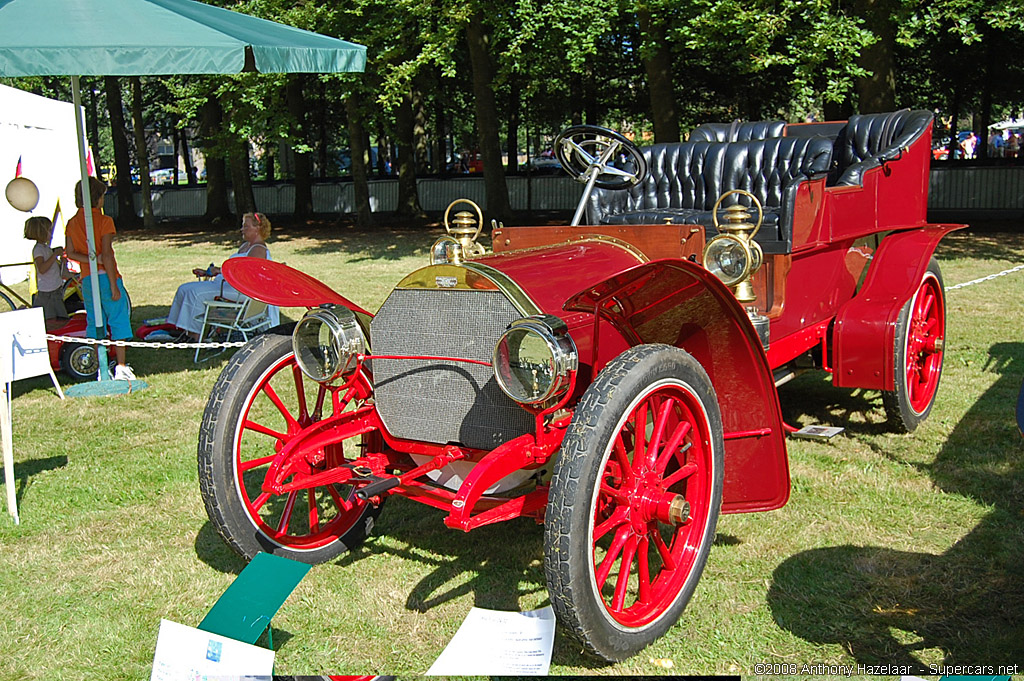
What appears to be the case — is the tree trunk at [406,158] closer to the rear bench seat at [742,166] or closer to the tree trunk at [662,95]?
the tree trunk at [662,95]

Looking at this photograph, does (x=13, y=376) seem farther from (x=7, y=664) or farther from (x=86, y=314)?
(x=86, y=314)

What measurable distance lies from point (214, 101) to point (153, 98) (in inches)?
336

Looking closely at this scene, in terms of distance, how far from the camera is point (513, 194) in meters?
26.0

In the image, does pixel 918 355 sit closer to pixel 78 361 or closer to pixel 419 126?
pixel 78 361

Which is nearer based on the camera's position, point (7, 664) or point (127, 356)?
point (7, 664)

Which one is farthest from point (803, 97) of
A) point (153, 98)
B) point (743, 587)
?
point (153, 98)

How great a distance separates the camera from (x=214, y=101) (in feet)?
69.5

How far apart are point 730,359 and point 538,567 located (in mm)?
1098

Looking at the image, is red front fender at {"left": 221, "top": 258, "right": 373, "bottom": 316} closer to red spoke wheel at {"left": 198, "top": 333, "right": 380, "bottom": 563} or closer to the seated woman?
red spoke wheel at {"left": 198, "top": 333, "right": 380, "bottom": 563}

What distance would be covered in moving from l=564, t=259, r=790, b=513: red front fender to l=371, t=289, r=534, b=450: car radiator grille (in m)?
0.42

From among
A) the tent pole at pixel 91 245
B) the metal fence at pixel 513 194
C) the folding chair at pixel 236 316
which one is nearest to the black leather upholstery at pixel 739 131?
the folding chair at pixel 236 316

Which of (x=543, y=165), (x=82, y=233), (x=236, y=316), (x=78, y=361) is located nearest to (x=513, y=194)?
(x=543, y=165)

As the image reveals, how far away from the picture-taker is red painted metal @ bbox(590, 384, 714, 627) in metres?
2.76

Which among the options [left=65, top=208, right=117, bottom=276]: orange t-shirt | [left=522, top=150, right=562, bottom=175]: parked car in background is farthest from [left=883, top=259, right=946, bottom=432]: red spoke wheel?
[left=522, top=150, right=562, bottom=175]: parked car in background
